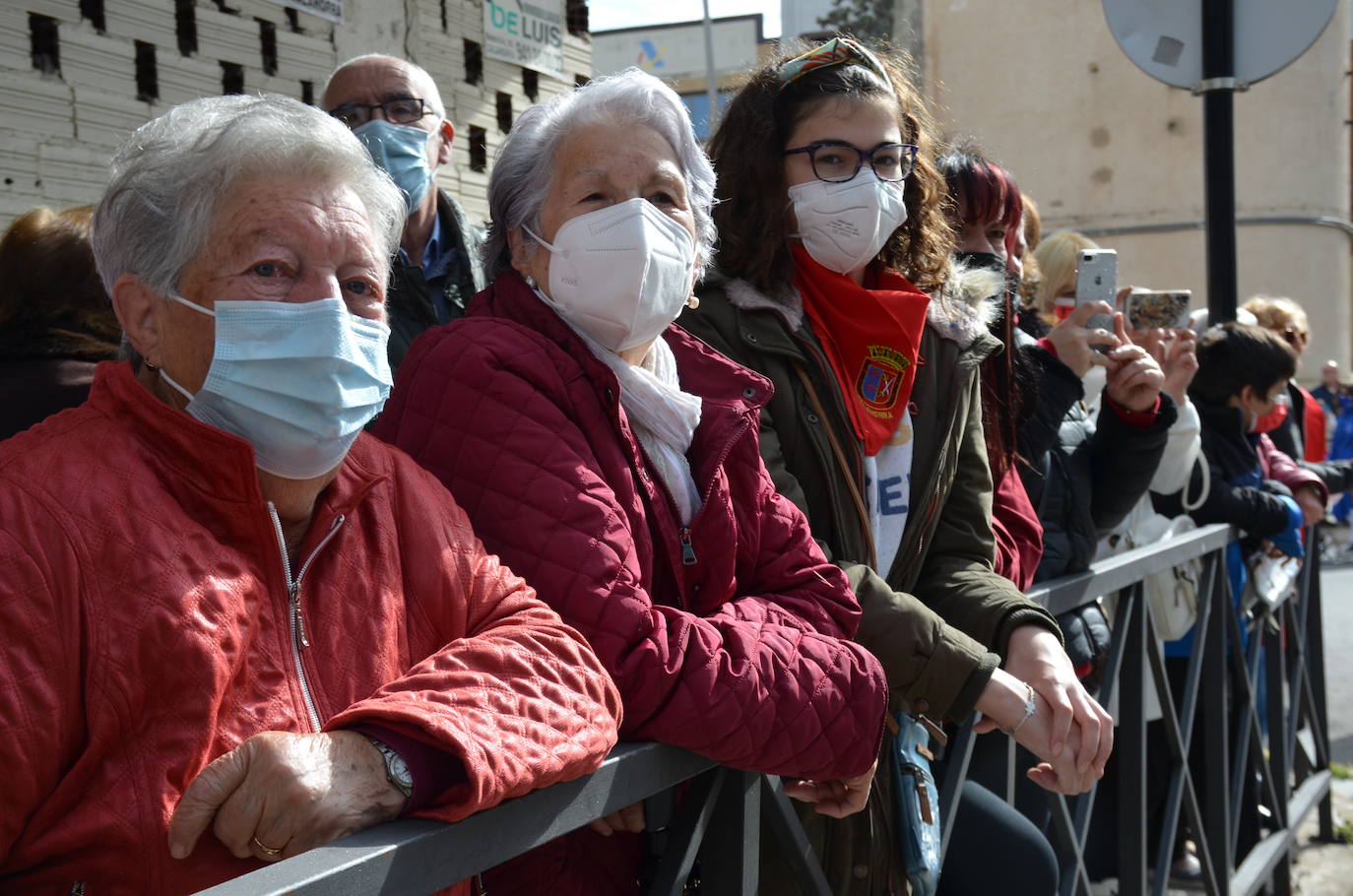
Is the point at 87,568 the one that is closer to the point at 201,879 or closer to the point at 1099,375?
the point at 201,879

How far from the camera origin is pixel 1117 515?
11.3ft

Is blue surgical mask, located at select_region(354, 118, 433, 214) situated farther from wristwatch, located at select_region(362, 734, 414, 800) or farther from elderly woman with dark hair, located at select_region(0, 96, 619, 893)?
wristwatch, located at select_region(362, 734, 414, 800)

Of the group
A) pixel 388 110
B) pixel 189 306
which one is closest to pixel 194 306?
pixel 189 306

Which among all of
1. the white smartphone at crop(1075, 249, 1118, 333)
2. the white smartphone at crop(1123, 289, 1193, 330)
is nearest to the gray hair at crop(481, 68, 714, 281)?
the white smartphone at crop(1075, 249, 1118, 333)

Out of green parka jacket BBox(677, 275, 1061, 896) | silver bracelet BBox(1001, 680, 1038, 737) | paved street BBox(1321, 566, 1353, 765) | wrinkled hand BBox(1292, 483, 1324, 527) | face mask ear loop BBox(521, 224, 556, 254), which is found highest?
face mask ear loop BBox(521, 224, 556, 254)

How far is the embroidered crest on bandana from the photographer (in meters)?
2.35

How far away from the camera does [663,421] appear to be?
1862 mm

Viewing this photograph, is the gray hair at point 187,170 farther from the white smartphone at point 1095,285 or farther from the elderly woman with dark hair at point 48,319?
the white smartphone at point 1095,285

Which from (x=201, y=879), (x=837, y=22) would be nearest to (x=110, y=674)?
(x=201, y=879)

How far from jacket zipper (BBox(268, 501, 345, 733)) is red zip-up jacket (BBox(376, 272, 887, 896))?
12.1 inches

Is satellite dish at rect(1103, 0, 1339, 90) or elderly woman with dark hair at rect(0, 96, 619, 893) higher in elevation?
satellite dish at rect(1103, 0, 1339, 90)

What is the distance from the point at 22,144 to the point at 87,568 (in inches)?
103

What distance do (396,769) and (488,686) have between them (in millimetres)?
143

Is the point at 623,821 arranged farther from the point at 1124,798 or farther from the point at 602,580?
the point at 1124,798
